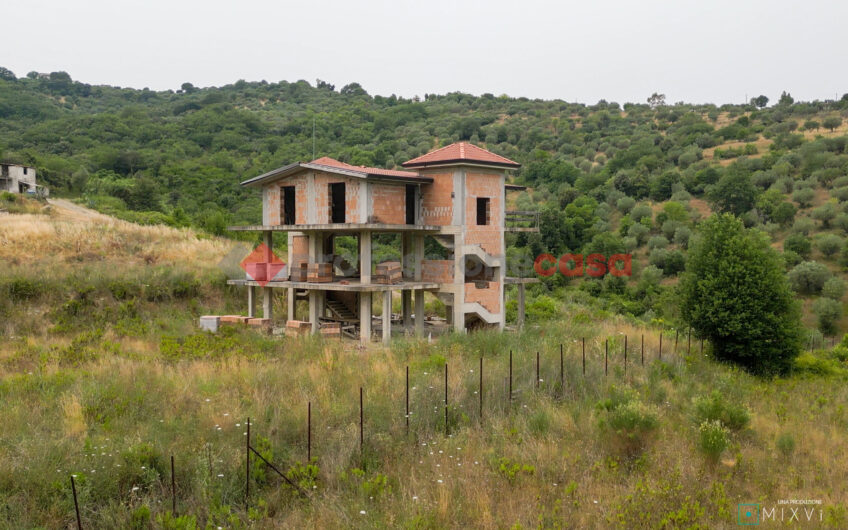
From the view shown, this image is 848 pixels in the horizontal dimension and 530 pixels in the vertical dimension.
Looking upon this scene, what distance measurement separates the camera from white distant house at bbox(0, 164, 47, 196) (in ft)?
133

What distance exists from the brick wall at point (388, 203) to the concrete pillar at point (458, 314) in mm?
2957

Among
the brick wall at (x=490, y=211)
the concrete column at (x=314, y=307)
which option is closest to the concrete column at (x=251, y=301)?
the concrete column at (x=314, y=307)

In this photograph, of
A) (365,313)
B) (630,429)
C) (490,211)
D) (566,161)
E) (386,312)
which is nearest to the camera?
(630,429)

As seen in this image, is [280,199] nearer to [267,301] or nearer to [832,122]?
[267,301]

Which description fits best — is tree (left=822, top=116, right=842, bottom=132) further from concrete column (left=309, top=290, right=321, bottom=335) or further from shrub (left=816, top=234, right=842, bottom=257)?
concrete column (left=309, top=290, right=321, bottom=335)

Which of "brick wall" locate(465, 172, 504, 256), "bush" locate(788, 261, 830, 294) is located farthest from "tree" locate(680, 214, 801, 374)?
"bush" locate(788, 261, 830, 294)

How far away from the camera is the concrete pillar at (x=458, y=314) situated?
1969 centimetres

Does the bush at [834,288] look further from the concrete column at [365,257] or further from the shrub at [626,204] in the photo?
the concrete column at [365,257]

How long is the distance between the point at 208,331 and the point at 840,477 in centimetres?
1592

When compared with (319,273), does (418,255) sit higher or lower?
higher

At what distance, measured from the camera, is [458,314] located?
1989 centimetres

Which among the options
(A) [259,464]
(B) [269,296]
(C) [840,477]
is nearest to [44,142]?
(B) [269,296]

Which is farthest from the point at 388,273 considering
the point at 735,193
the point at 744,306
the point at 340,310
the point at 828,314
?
the point at 735,193

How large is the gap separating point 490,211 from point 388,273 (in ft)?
13.8
